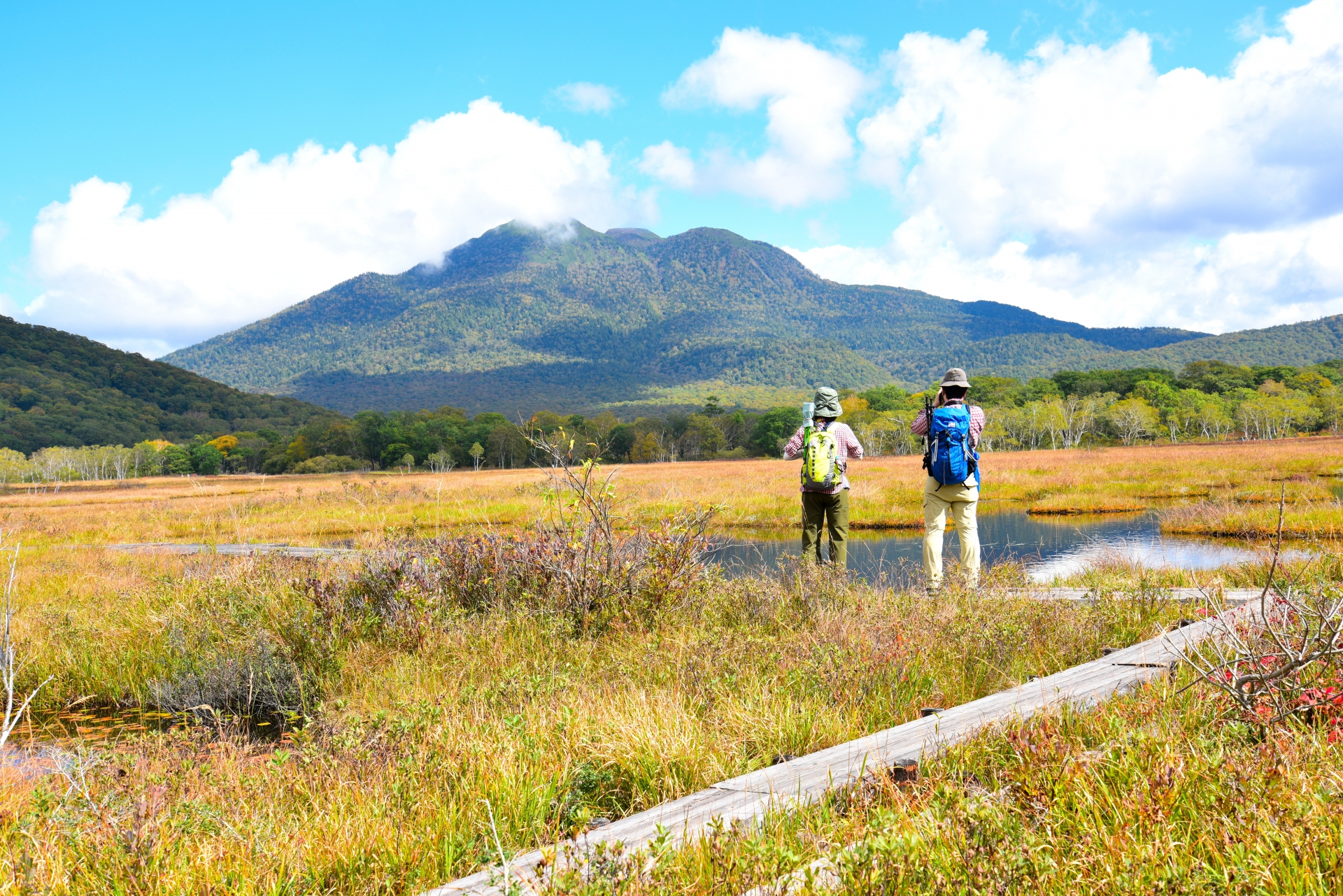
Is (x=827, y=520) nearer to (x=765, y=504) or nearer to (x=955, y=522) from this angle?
(x=955, y=522)

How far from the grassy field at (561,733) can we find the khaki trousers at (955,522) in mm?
421

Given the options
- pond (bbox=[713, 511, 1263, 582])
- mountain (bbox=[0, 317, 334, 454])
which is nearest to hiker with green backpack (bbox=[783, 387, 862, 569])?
pond (bbox=[713, 511, 1263, 582])

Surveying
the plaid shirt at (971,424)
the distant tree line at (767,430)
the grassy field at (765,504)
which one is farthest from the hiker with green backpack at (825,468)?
the distant tree line at (767,430)

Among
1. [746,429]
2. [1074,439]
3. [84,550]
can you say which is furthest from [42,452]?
[1074,439]

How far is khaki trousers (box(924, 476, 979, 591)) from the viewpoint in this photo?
735 cm

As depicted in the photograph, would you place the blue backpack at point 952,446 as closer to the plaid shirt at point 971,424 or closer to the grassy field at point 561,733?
the plaid shirt at point 971,424

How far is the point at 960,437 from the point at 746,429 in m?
124

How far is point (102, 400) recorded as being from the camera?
142500 mm

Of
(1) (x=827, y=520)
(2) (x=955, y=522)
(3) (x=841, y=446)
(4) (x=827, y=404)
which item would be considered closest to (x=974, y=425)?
(2) (x=955, y=522)

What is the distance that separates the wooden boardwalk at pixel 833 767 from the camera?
7.39ft

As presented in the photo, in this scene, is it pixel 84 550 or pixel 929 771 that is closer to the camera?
pixel 929 771

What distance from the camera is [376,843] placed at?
245 cm

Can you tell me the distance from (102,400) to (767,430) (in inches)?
5105

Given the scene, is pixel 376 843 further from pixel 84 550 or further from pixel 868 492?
pixel 868 492
